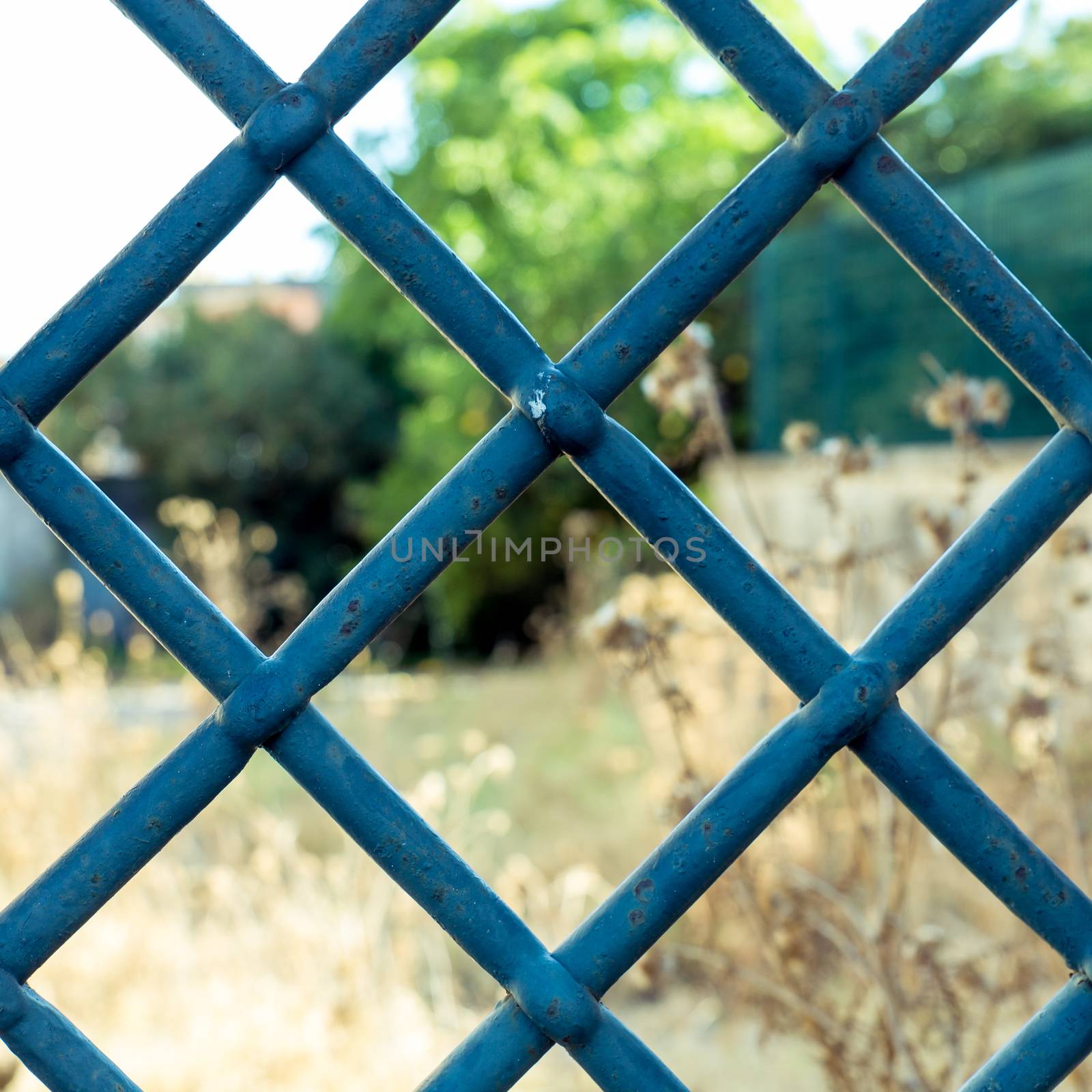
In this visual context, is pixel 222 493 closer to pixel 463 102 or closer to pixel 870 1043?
pixel 463 102

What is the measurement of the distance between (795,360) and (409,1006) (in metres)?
4.28

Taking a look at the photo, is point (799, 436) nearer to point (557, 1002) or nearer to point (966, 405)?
point (966, 405)

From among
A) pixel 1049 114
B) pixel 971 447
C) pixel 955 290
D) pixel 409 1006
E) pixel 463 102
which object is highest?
pixel 1049 114

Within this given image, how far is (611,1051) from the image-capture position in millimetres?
639

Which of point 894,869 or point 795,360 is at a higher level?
point 795,360

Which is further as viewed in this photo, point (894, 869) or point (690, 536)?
point (894, 869)

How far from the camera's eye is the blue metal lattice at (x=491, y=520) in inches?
25.1

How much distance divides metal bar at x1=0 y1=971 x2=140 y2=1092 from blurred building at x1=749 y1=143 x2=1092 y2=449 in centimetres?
369

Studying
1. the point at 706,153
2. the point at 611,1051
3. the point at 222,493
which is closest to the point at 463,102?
the point at 706,153

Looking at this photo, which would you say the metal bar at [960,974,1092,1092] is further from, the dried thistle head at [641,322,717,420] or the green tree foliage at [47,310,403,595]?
the green tree foliage at [47,310,403,595]

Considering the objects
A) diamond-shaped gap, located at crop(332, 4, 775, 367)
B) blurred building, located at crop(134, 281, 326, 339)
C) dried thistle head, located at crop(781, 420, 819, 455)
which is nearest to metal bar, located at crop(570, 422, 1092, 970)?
dried thistle head, located at crop(781, 420, 819, 455)

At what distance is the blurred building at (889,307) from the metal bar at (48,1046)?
3.69 m

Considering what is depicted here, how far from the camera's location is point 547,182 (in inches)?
351

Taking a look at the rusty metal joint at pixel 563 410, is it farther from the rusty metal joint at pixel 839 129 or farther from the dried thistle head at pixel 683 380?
the dried thistle head at pixel 683 380
